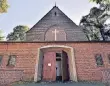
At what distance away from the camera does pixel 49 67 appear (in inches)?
459

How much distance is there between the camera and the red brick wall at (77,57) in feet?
33.4

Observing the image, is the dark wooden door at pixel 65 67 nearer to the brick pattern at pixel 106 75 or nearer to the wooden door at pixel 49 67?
the wooden door at pixel 49 67

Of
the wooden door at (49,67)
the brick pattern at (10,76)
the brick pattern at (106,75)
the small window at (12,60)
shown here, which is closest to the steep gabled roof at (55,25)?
the wooden door at (49,67)

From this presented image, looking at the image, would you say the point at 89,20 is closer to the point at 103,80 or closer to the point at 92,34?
the point at 92,34

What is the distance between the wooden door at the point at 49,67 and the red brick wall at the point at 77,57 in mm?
1298

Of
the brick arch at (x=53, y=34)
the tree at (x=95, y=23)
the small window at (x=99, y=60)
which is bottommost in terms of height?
the small window at (x=99, y=60)

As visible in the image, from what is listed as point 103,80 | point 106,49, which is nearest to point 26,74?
point 103,80

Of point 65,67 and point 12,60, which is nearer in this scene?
point 12,60

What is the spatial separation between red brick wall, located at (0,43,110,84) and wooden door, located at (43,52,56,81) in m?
1.30

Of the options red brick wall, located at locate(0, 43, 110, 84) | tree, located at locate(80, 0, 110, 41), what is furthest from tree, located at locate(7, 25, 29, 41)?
red brick wall, located at locate(0, 43, 110, 84)

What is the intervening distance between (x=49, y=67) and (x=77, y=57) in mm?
2460

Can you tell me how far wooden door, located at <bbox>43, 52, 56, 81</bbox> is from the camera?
11414 millimetres

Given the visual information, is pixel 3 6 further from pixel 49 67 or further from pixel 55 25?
pixel 55 25

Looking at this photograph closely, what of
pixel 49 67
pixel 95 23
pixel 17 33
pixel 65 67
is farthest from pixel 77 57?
pixel 17 33
